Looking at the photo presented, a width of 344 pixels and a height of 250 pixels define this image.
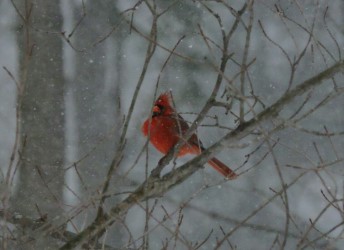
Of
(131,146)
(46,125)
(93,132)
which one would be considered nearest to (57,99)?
(46,125)

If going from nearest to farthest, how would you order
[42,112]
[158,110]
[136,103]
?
[158,110] < [42,112] < [136,103]

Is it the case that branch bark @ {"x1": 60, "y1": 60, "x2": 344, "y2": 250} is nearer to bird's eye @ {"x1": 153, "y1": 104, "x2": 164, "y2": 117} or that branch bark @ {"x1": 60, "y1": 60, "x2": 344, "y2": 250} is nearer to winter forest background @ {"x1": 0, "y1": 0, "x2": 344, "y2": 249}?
bird's eye @ {"x1": 153, "y1": 104, "x2": 164, "y2": 117}

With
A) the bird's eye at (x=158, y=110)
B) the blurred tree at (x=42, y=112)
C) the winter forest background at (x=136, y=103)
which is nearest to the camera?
the bird's eye at (x=158, y=110)

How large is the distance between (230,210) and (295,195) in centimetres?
89

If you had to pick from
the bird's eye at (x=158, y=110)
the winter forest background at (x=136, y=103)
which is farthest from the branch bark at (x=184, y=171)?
the winter forest background at (x=136, y=103)

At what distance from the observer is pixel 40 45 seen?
552 cm

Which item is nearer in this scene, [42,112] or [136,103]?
[42,112]

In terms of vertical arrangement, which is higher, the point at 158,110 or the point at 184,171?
the point at 158,110

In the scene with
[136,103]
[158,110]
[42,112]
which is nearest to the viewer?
[158,110]

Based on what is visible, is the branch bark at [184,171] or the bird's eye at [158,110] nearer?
the branch bark at [184,171]

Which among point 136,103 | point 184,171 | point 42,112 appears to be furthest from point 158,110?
point 136,103

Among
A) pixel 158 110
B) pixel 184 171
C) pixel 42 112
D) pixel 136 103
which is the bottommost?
pixel 184 171

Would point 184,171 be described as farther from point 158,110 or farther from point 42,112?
point 42,112

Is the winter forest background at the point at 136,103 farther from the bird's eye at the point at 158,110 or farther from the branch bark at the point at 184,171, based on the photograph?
the branch bark at the point at 184,171
